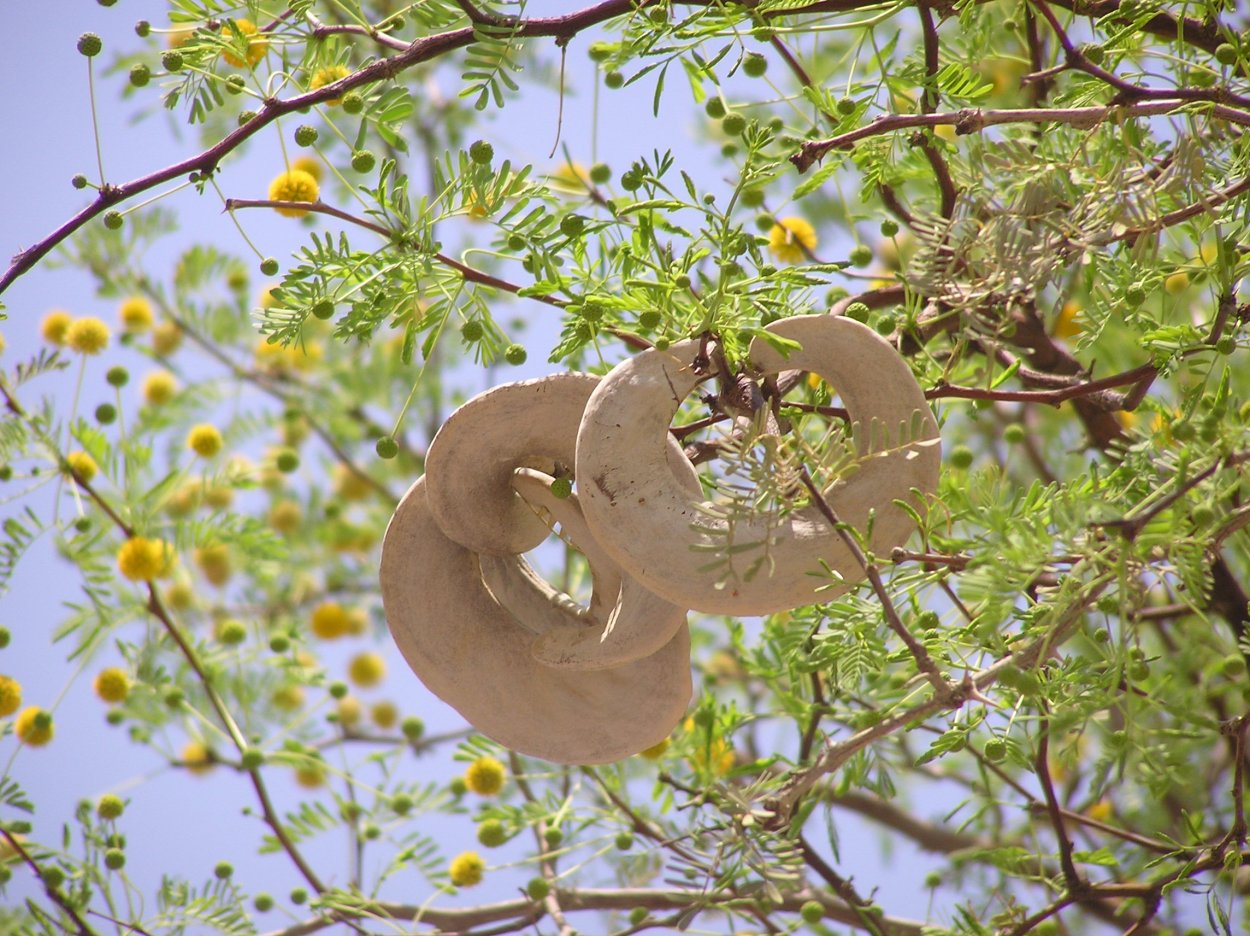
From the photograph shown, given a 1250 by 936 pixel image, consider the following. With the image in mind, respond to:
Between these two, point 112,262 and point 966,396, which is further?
point 112,262

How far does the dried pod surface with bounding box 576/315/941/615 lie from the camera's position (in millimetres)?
616

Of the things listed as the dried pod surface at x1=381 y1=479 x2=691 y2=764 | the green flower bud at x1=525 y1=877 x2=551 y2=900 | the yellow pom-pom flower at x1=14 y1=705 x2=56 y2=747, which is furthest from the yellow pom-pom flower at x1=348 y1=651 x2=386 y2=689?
the dried pod surface at x1=381 y1=479 x2=691 y2=764

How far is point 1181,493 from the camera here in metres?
0.58

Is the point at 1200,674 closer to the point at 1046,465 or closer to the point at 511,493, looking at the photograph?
the point at 1046,465

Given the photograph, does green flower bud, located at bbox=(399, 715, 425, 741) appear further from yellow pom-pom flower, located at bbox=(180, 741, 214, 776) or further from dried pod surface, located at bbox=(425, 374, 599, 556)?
dried pod surface, located at bbox=(425, 374, 599, 556)

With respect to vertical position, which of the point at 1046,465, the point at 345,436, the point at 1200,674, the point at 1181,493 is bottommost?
the point at 1181,493

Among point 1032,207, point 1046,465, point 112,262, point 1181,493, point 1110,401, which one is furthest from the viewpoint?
point 1046,465

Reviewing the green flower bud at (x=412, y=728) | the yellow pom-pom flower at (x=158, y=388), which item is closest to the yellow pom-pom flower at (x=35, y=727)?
the green flower bud at (x=412, y=728)

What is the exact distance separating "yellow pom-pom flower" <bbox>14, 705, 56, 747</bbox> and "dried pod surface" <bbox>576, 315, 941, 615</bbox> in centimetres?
78

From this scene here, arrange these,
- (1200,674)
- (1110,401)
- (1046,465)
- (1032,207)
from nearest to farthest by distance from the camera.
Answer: (1032,207)
(1110,401)
(1200,674)
(1046,465)

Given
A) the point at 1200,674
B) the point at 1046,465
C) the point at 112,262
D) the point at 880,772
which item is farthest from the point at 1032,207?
the point at 112,262

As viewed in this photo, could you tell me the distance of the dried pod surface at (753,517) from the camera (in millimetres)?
616

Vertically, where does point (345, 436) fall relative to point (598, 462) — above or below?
above

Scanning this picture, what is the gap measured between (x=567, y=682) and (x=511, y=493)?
0.11 metres
